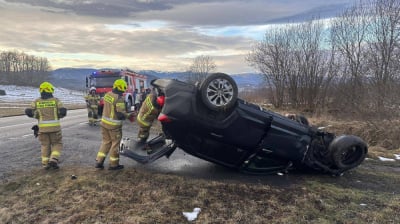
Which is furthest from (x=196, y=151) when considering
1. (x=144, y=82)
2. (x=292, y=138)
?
(x=144, y=82)

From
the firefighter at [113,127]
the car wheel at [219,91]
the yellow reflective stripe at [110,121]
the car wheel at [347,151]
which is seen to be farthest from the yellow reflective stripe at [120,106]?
the car wheel at [347,151]

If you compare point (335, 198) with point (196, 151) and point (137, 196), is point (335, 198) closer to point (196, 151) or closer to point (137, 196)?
point (196, 151)

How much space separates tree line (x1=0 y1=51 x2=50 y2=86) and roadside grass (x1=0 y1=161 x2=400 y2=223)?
306ft

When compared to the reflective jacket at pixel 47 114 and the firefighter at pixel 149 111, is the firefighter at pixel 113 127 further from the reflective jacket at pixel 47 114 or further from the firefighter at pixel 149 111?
the reflective jacket at pixel 47 114

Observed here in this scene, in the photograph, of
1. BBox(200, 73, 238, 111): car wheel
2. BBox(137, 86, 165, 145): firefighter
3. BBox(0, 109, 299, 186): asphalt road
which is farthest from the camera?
BBox(0, 109, 299, 186): asphalt road

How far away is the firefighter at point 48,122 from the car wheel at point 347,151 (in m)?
4.89

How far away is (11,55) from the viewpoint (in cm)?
10675

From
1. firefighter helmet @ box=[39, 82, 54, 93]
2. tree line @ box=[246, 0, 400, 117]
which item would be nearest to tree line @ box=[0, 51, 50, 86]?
tree line @ box=[246, 0, 400, 117]

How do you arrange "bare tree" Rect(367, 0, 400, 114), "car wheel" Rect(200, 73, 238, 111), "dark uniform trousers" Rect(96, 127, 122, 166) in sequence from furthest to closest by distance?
"bare tree" Rect(367, 0, 400, 114) < "dark uniform trousers" Rect(96, 127, 122, 166) < "car wheel" Rect(200, 73, 238, 111)

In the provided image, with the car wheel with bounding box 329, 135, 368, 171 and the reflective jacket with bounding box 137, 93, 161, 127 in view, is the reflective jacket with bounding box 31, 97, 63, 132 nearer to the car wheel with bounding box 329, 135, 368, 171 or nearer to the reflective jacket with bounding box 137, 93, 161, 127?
the reflective jacket with bounding box 137, 93, 161, 127

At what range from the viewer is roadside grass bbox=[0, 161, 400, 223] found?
14.1 feet

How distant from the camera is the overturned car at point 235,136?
5.45m

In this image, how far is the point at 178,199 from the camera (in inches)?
190

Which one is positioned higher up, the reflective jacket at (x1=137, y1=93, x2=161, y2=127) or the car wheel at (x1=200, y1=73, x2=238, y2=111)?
the car wheel at (x1=200, y1=73, x2=238, y2=111)
